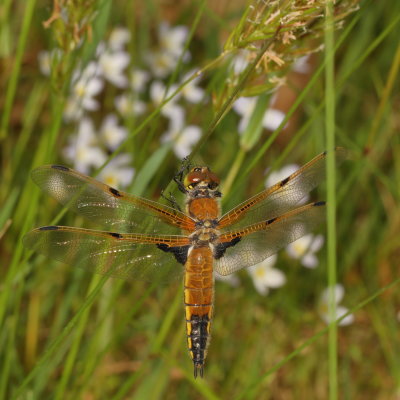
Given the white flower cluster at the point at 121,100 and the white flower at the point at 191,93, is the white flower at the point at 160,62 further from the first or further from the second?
the white flower at the point at 191,93

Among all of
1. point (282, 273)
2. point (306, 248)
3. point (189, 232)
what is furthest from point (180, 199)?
point (282, 273)

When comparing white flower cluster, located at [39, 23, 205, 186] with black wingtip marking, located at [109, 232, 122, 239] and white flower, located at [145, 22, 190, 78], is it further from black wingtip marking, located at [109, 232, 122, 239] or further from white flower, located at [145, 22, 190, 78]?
black wingtip marking, located at [109, 232, 122, 239]

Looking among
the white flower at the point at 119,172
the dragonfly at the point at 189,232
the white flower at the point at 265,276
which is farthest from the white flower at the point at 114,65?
the dragonfly at the point at 189,232

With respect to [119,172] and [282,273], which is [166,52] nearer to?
[119,172]

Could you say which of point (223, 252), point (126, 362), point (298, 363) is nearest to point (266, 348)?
point (298, 363)

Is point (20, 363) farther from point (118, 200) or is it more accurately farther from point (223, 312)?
point (118, 200)

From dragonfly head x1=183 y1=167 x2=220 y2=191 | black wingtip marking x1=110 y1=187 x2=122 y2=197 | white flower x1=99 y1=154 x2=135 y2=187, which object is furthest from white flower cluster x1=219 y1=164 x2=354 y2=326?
black wingtip marking x1=110 y1=187 x2=122 y2=197
